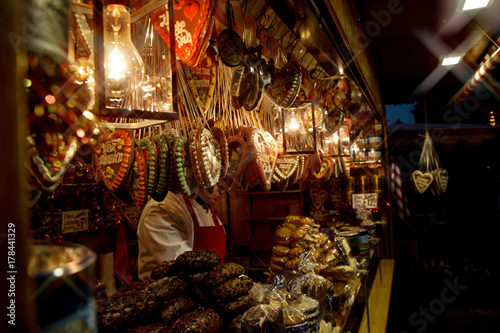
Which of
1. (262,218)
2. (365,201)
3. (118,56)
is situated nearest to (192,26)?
(118,56)

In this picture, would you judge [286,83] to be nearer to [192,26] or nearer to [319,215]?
[192,26]

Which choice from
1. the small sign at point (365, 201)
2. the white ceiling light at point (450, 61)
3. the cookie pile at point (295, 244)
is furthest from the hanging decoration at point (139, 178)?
the white ceiling light at point (450, 61)

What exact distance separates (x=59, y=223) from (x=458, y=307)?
21.3ft

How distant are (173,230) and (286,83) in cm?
174

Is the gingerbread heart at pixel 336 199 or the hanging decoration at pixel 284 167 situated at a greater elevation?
the hanging decoration at pixel 284 167

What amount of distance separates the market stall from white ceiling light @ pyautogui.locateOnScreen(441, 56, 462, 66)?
2914 mm

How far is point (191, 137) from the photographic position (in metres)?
1.66

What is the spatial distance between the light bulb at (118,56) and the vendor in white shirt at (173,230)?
179 cm

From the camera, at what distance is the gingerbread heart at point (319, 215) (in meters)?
5.94

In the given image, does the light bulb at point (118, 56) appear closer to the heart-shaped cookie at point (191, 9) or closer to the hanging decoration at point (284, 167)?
the heart-shaped cookie at point (191, 9)

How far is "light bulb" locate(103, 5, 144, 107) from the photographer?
3.54 feet

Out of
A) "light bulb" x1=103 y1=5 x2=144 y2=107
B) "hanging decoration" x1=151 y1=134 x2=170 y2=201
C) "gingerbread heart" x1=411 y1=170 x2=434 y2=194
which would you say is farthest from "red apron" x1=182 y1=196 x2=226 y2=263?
"gingerbread heart" x1=411 y1=170 x2=434 y2=194

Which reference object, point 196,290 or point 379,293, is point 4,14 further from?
point 379,293

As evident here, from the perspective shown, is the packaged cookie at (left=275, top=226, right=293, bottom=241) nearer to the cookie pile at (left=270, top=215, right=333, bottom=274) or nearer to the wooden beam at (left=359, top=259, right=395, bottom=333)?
the cookie pile at (left=270, top=215, right=333, bottom=274)
